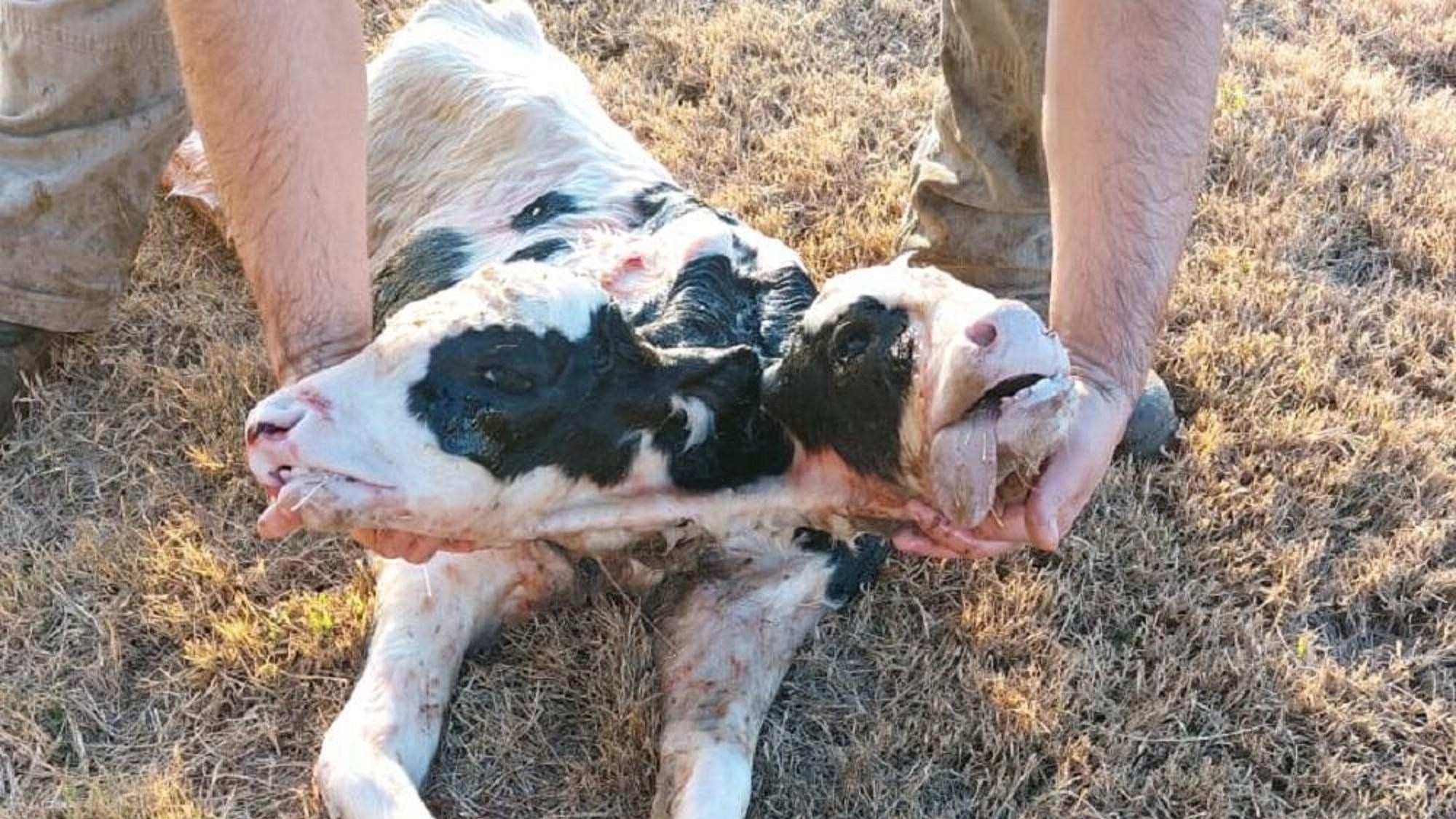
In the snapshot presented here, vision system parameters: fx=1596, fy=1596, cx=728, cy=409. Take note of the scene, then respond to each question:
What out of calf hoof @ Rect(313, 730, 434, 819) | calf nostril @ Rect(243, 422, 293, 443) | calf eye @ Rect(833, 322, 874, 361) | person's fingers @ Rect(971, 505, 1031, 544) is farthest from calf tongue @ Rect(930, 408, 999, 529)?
calf hoof @ Rect(313, 730, 434, 819)

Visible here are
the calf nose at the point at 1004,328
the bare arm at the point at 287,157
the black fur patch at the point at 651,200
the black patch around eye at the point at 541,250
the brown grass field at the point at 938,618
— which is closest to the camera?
the calf nose at the point at 1004,328

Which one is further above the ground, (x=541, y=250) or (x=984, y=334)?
(x=984, y=334)

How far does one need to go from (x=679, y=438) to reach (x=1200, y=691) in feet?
3.95

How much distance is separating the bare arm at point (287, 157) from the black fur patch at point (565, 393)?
33cm

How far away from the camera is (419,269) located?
3.52 metres

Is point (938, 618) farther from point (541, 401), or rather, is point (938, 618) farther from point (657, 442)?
point (541, 401)

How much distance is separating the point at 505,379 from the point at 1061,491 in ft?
2.73

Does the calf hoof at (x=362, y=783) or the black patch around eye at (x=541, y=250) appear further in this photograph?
the black patch around eye at (x=541, y=250)

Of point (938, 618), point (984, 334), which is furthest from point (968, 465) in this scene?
point (938, 618)

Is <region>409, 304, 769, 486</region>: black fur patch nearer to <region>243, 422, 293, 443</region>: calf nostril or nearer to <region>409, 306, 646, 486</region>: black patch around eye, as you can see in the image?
<region>409, 306, 646, 486</region>: black patch around eye

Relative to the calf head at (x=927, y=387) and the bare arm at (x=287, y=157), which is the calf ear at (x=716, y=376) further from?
the bare arm at (x=287, y=157)

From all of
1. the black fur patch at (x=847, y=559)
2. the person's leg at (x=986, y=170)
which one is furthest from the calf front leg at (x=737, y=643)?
the person's leg at (x=986, y=170)

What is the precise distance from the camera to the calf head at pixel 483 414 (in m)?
2.22

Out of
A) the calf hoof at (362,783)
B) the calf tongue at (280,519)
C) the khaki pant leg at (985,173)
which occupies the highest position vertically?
the calf tongue at (280,519)
